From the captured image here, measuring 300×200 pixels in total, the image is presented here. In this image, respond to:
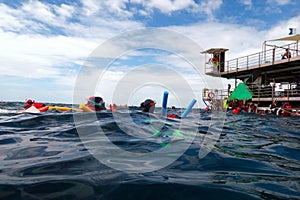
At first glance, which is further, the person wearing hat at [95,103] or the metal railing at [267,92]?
the metal railing at [267,92]

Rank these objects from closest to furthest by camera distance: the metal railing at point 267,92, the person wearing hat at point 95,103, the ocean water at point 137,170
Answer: the ocean water at point 137,170, the person wearing hat at point 95,103, the metal railing at point 267,92

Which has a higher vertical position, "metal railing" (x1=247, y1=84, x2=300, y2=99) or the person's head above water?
"metal railing" (x1=247, y1=84, x2=300, y2=99)

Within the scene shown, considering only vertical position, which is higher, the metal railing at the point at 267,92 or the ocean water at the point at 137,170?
the metal railing at the point at 267,92

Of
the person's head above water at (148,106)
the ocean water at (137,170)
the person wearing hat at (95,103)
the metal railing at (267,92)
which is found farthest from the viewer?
the metal railing at (267,92)

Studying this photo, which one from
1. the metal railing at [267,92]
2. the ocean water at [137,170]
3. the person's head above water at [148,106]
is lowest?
the ocean water at [137,170]

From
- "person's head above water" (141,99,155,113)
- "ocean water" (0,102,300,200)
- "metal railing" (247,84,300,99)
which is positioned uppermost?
"metal railing" (247,84,300,99)

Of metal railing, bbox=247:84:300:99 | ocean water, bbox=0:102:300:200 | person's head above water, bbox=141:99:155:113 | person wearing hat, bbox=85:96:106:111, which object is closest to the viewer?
ocean water, bbox=0:102:300:200

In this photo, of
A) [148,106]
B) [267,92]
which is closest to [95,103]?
[148,106]

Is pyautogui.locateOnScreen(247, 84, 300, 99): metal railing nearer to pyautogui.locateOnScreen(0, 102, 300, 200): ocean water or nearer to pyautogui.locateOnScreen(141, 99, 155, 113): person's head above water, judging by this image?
pyautogui.locateOnScreen(141, 99, 155, 113): person's head above water

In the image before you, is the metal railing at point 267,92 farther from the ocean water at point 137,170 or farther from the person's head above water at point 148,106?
the ocean water at point 137,170

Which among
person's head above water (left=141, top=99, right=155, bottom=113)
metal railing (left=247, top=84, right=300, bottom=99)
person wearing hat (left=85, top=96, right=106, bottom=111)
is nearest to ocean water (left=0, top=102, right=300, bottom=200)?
person's head above water (left=141, top=99, right=155, bottom=113)

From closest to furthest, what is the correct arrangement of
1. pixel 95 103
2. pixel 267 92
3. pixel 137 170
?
pixel 137 170
pixel 95 103
pixel 267 92

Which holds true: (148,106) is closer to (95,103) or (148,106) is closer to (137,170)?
(95,103)

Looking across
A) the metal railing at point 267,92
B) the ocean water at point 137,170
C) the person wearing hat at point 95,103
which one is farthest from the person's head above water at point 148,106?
the metal railing at point 267,92
